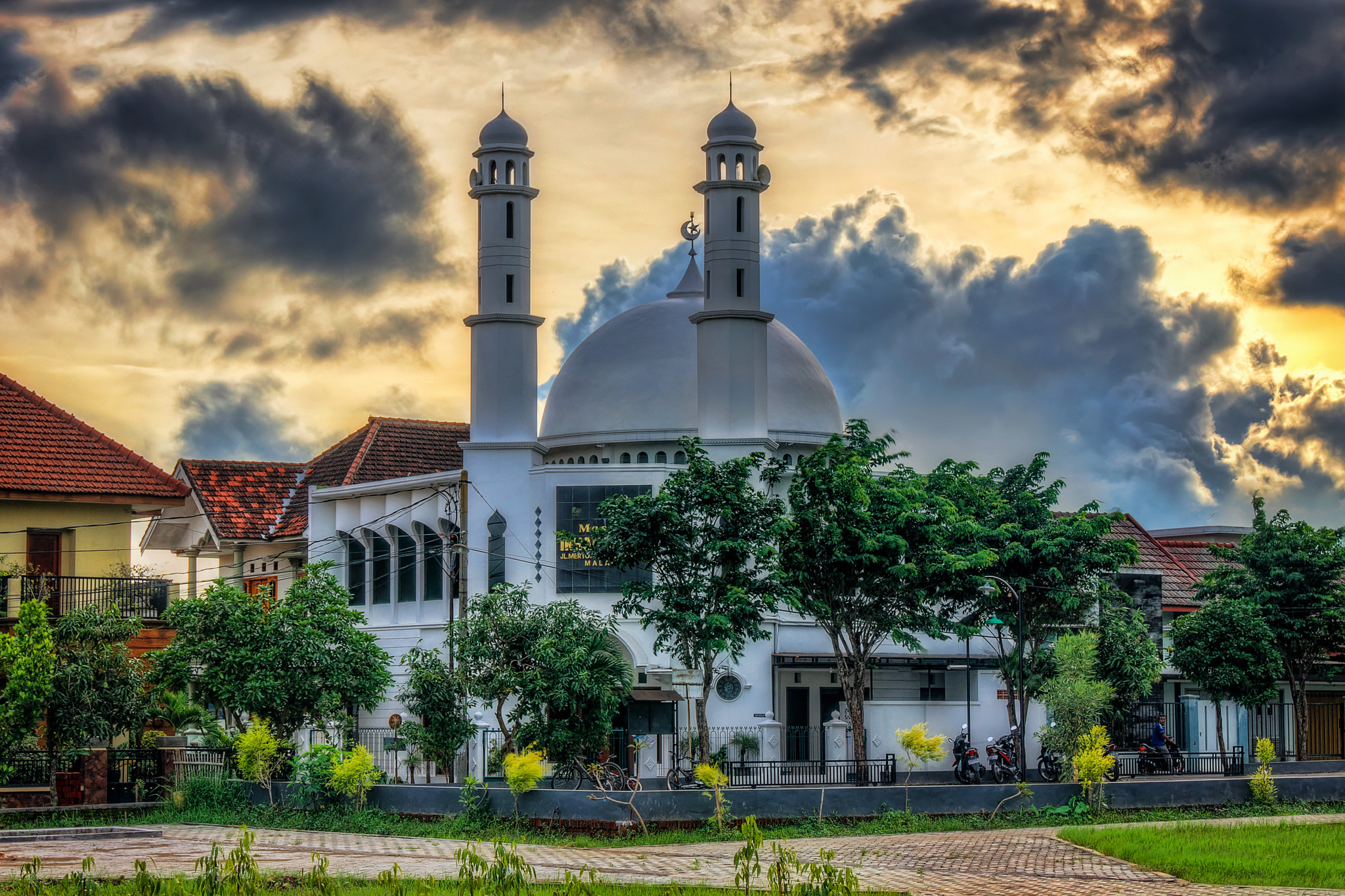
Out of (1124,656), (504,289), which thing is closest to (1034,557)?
(1124,656)

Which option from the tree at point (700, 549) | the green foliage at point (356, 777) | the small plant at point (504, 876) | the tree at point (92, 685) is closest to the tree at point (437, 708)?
the green foliage at point (356, 777)

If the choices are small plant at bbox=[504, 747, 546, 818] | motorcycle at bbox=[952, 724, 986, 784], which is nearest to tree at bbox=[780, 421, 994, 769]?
motorcycle at bbox=[952, 724, 986, 784]

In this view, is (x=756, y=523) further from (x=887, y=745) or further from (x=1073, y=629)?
(x=1073, y=629)

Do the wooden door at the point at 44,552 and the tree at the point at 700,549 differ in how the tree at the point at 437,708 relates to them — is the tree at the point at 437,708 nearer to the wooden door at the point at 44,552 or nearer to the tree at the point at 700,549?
the tree at the point at 700,549

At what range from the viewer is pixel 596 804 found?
22.3 meters

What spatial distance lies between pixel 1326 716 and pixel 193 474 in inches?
1336

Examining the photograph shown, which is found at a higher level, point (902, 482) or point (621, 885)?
point (902, 482)

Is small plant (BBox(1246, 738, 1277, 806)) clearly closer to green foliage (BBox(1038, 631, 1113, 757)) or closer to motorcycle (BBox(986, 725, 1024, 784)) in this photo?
green foliage (BBox(1038, 631, 1113, 757))

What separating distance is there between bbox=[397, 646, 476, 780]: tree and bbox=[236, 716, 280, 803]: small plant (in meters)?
2.50

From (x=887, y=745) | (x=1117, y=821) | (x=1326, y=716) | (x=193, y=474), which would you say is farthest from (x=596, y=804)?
(x=1326, y=716)

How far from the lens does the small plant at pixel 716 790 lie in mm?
21781

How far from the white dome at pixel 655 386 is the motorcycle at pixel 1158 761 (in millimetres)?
11637

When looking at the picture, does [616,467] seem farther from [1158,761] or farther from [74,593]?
[1158,761]

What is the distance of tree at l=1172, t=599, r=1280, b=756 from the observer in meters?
34.0
